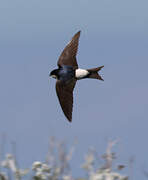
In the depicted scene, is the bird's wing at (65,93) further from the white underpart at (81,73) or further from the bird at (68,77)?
the white underpart at (81,73)

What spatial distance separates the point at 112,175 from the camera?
13.1ft

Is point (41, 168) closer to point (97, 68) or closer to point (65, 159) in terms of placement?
point (65, 159)

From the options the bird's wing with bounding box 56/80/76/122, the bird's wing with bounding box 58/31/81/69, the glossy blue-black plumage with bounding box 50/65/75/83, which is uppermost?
the bird's wing with bounding box 58/31/81/69

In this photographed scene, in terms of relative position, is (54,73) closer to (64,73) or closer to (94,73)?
(64,73)

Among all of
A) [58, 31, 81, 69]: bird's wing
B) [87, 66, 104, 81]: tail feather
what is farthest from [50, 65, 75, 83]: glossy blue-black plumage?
[87, 66, 104, 81]: tail feather

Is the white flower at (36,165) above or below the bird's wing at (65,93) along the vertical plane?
below

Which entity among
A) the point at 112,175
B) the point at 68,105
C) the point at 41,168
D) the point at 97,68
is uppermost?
the point at 97,68

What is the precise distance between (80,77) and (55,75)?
0.64 meters

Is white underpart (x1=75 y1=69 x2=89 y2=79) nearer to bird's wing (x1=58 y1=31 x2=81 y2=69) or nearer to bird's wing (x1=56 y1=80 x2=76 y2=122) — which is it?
bird's wing (x1=56 y1=80 x2=76 y2=122)

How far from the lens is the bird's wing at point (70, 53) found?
1136cm

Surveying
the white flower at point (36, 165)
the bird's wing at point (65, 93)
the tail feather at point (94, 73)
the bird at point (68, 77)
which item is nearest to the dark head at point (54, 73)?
the bird at point (68, 77)

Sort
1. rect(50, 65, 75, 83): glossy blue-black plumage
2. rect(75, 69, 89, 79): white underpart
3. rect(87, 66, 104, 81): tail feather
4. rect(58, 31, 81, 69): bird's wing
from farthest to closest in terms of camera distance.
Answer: rect(58, 31, 81, 69): bird's wing
rect(50, 65, 75, 83): glossy blue-black plumage
rect(87, 66, 104, 81): tail feather
rect(75, 69, 89, 79): white underpart

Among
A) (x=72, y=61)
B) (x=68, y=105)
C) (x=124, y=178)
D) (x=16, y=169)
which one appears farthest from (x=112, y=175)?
(x=72, y=61)

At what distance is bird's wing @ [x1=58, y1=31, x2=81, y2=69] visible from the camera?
11.4 metres
